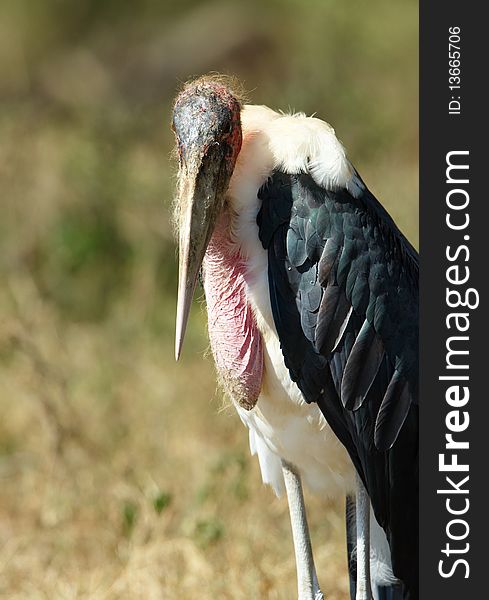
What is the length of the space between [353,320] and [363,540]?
662 mm

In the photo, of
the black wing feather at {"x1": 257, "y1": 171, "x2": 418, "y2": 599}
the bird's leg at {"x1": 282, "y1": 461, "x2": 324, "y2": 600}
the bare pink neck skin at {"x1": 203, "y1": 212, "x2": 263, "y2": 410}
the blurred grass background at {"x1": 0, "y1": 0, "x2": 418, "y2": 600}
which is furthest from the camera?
the blurred grass background at {"x1": 0, "y1": 0, "x2": 418, "y2": 600}

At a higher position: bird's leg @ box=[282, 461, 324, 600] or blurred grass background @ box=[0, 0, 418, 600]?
blurred grass background @ box=[0, 0, 418, 600]

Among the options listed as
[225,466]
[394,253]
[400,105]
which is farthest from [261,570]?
[400,105]

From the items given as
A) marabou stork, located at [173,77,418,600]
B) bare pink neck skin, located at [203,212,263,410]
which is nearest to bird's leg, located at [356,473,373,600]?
marabou stork, located at [173,77,418,600]

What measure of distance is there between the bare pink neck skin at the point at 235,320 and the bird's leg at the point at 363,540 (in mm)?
400

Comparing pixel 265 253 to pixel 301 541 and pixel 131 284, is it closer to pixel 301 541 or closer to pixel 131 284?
pixel 301 541

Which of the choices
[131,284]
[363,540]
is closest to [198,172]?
[363,540]

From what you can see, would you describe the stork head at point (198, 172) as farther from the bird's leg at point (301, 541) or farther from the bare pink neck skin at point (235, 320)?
the bird's leg at point (301, 541)

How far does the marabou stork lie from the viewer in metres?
3.45

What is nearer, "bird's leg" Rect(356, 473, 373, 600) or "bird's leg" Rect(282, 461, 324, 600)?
"bird's leg" Rect(356, 473, 373, 600)

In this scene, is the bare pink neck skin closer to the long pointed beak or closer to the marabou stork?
the marabou stork

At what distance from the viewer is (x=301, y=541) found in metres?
Answer: 3.92

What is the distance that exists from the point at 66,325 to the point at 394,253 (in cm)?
397

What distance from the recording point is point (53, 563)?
484 centimetres
